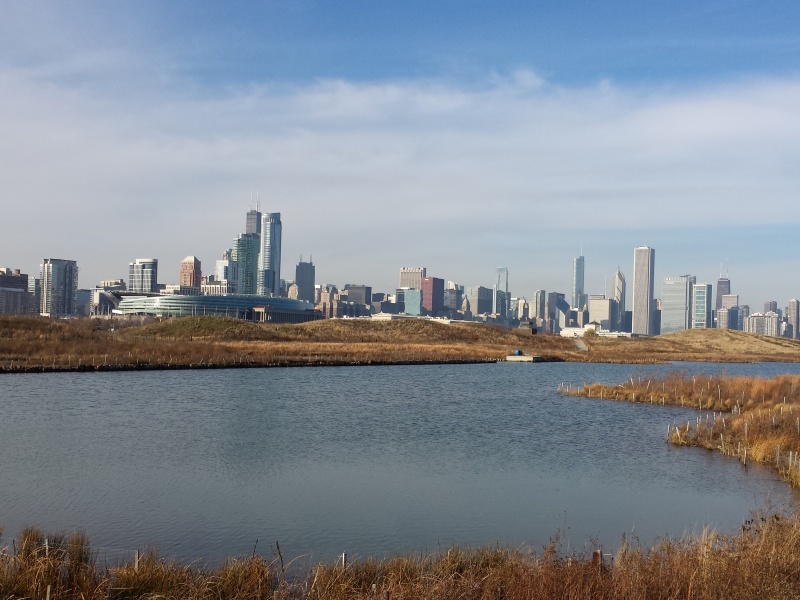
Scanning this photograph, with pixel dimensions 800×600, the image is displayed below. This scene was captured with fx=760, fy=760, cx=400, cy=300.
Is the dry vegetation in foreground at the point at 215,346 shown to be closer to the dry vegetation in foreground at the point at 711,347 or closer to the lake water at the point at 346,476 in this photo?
the dry vegetation in foreground at the point at 711,347

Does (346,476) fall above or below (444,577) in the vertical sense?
below

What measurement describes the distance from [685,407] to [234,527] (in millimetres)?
39015

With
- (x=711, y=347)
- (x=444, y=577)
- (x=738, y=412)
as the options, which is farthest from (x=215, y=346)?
(x=711, y=347)

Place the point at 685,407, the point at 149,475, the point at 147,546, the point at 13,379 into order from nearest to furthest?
the point at 147,546 < the point at 149,475 < the point at 685,407 < the point at 13,379

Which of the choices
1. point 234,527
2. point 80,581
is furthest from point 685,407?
point 80,581

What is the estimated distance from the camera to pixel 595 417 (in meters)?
43.8

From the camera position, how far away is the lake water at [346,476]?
19047 millimetres

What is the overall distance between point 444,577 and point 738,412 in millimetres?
32957

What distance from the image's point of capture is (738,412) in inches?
1629

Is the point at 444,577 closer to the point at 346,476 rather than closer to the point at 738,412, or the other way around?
the point at 346,476

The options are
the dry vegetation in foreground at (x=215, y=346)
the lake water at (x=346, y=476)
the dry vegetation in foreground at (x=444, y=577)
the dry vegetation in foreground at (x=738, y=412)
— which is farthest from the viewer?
the dry vegetation in foreground at (x=215, y=346)

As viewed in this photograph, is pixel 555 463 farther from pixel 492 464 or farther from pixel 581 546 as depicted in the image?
pixel 581 546

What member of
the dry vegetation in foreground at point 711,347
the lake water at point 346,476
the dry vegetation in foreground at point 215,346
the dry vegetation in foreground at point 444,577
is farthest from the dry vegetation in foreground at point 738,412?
the dry vegetation in foreground at point 711,347

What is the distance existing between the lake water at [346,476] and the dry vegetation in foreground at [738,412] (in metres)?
1.15
